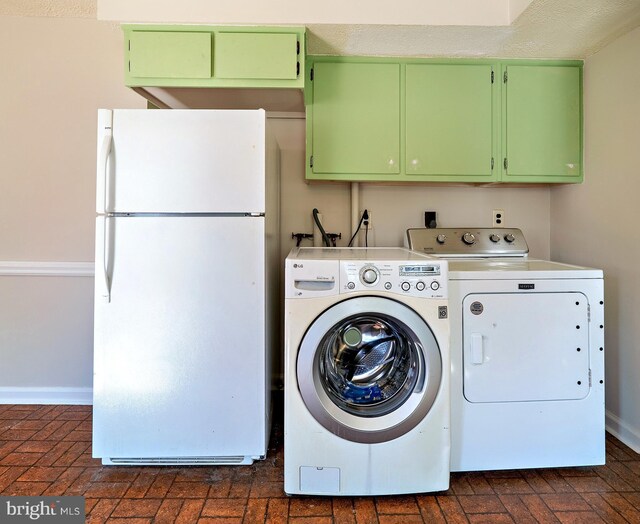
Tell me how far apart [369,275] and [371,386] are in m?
0.52

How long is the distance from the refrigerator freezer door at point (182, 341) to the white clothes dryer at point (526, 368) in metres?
0.89

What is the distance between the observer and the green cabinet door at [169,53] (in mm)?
1972

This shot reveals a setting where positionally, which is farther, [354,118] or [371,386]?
[354,118]

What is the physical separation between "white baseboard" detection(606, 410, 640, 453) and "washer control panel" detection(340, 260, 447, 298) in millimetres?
1342

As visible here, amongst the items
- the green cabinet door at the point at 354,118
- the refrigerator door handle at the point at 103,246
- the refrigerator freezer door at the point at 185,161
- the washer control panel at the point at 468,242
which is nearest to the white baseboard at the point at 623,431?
the washer control panel at the point at 468,242

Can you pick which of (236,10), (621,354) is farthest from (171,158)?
(621,354)

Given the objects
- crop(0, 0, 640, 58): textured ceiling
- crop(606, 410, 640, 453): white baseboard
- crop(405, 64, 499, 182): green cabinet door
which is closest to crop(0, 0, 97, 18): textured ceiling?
crop(0, 0, 640, 58): textured ceiling

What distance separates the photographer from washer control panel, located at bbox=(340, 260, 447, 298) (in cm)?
153

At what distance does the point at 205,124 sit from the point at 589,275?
1826mm

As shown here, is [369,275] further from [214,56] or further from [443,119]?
[214,56]

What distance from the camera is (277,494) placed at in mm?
1605

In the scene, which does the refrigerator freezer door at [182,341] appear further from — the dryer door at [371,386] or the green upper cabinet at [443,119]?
the green upper cabinet at [443,119]

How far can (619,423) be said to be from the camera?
6.63ft

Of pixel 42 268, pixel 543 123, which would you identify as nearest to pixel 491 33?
pixel 543 123
